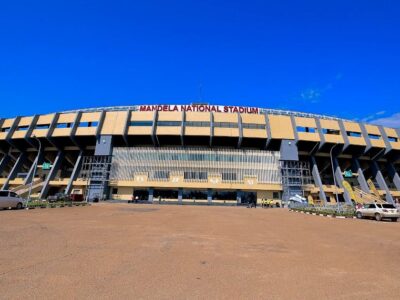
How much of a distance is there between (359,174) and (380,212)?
40.0 metres

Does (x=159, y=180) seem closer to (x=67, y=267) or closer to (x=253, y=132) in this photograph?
(x=253, y=132)

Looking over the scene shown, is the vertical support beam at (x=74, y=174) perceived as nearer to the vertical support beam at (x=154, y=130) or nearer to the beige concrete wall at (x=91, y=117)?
the beige concrete wall at (x=91, y=117)

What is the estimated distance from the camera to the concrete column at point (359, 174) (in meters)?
57.4

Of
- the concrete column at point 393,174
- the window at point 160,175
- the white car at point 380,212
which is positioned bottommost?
the white car at point 380,212

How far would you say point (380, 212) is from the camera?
947 inches

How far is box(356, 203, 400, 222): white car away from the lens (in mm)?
23672

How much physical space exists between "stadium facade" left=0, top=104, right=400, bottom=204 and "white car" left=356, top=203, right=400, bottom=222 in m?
29.8

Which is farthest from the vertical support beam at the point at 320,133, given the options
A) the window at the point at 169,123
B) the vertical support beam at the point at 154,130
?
the vertical support beam at the point at 154,130

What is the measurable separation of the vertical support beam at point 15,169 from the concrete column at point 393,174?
285ft

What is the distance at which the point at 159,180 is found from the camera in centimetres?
5750

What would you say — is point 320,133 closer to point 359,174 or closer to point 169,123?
point 359,174

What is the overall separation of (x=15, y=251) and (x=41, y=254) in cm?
96

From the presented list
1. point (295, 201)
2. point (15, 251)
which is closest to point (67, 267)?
point (15, 251)

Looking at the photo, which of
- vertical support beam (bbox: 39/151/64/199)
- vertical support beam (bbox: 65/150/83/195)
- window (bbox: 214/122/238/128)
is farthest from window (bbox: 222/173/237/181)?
vertical support beam (bbox: 39/151/64/199)
